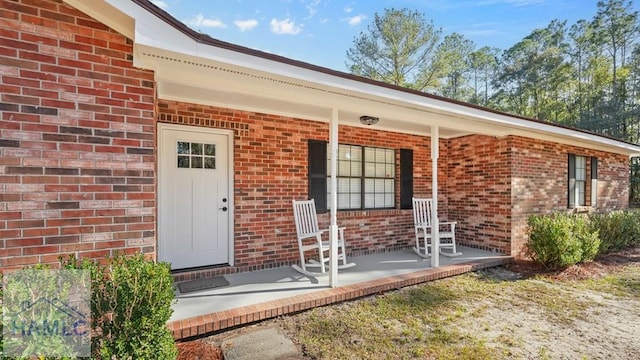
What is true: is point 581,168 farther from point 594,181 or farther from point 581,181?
point 594,181

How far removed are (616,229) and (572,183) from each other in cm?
127

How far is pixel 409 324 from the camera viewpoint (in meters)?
3.32

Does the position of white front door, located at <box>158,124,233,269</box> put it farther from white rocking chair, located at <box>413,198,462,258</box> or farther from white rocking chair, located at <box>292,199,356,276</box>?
white rocking chair, located at <box>413,198,462,258</box>

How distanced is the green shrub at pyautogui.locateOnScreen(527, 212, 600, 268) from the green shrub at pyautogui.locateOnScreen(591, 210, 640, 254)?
1.11 meters

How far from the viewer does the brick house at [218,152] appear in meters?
2.26

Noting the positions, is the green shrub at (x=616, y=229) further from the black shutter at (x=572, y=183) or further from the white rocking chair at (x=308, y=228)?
the white rocking chair at (x=308, y=228)

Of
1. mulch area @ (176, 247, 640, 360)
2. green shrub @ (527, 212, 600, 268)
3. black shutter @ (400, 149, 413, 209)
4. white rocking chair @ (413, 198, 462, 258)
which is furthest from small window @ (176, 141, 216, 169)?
green shrub @ (527, 212, 600, 268)

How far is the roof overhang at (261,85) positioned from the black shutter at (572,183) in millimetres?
1953

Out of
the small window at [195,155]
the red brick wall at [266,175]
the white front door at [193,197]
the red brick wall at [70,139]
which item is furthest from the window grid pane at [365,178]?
the red brick wall at [70,139]

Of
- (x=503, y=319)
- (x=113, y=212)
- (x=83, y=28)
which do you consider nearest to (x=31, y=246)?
(x=113, y=212)

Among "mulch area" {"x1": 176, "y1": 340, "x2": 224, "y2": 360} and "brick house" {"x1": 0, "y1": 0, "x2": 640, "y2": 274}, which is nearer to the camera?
"brick house" {"x1": 0, "y1": 0, "x2": 640, "y2": 274}

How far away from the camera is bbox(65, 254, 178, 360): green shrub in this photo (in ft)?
6.44

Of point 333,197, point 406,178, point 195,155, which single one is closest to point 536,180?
point 406,178

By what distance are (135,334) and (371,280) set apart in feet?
10.2
